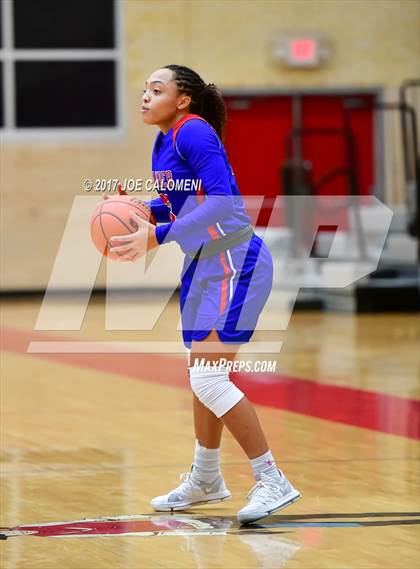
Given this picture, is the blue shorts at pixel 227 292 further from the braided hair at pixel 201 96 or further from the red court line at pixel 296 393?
the red court line at pixel 296 393

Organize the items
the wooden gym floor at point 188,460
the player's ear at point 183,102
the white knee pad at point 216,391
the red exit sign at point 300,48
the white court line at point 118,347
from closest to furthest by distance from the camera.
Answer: the wooden gym floor at point 188,460 → the white knee pad at point 216,391 → the player's ear at point 183,102 → the white court line at point 118,347 → the red exit sign at point 300,48

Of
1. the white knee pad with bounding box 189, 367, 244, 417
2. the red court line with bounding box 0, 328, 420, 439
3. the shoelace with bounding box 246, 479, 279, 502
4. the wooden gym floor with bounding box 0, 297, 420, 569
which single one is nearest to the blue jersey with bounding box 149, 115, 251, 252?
the white knee pad with bounding box 189, 367, 244, 417

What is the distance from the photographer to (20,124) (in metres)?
14.9

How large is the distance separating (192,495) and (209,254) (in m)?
0.97

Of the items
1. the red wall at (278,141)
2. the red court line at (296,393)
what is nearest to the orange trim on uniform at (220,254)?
the red court line at (296,393)

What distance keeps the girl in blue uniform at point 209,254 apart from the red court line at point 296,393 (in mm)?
1999

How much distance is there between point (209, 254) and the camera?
474cm

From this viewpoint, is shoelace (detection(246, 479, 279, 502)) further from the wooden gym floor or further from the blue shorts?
the blue shorts

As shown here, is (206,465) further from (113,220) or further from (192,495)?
(113,220)

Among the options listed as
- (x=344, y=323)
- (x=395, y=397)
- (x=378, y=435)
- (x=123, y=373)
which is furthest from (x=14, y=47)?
(x=378, y=435)

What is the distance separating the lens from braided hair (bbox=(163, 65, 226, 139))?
484cm

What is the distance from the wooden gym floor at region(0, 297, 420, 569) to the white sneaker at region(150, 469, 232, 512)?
0.16 ft

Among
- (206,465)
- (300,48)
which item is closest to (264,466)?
(206,465)

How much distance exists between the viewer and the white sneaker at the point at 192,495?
4.89 m
